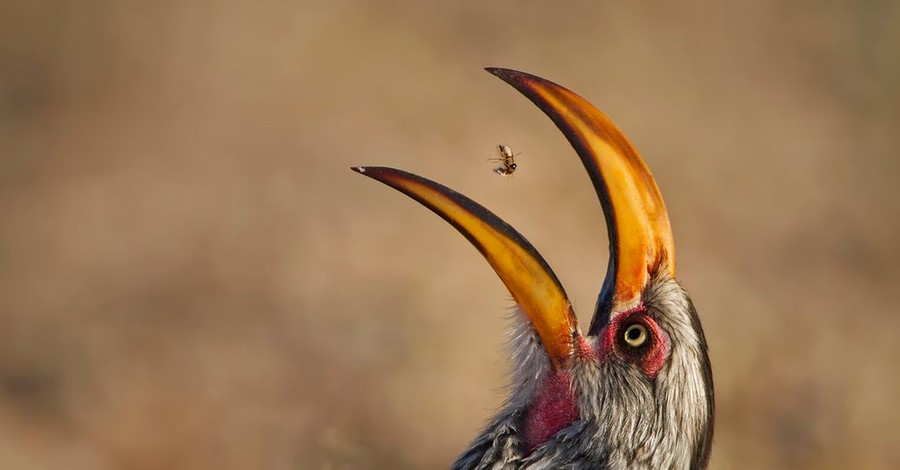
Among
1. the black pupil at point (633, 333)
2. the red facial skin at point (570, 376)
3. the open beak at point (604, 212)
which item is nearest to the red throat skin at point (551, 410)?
the red facial skin at point (570, 376)

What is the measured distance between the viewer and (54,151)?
26.7 ft

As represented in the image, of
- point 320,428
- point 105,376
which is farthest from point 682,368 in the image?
point 105,376

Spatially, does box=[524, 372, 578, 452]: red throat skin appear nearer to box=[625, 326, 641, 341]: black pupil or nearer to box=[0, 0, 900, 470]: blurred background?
box=[625, 326, 641, 341]: black pupil

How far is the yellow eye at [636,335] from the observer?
356cm

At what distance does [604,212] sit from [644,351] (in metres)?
0.44

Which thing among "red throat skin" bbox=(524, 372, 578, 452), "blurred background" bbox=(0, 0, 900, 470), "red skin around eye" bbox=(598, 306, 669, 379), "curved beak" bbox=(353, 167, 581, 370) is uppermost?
"blurred background" bbox=(0, 0, 900, 470)

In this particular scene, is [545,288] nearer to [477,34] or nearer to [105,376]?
[105,376]

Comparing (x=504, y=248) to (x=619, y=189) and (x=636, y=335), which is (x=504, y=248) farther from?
(x=636, y=335)

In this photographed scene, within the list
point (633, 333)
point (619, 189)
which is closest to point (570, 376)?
point (633, 333)

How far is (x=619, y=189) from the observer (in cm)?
344

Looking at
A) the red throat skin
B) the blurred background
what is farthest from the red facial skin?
the blurred background

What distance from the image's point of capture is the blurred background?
739 centimetres

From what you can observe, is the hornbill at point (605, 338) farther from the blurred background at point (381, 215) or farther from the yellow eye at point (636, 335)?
the blurred background at point (381, 215)

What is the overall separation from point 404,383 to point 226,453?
1.18 m
